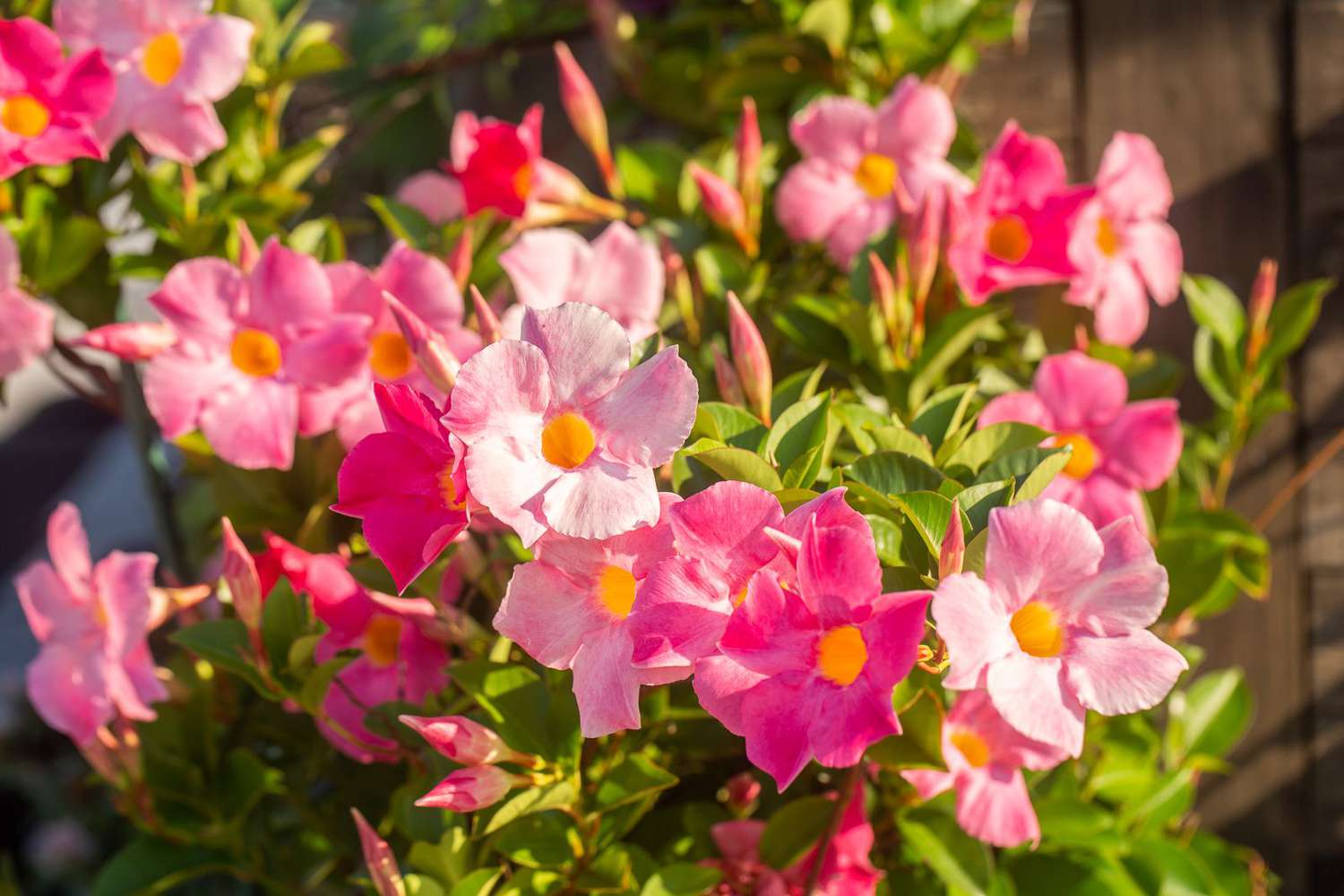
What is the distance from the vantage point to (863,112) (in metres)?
1.06

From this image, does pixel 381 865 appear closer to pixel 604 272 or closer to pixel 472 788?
pixel 472 788

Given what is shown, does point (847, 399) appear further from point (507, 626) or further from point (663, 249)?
point (507, 626)

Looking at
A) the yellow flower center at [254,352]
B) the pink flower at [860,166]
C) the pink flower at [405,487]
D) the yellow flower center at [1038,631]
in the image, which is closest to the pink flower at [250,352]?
the yellow flower center at [254,352]

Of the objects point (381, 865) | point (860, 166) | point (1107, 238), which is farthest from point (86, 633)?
point (1107, 238)

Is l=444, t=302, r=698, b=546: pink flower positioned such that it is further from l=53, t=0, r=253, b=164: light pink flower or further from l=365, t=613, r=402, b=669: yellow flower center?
l=53, t=0, r=253, b=164: light pink flower

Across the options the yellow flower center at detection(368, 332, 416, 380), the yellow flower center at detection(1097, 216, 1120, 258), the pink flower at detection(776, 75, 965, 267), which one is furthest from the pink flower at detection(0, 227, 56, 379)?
the yellow flower center at detection(1097, 216, 1120, 258)

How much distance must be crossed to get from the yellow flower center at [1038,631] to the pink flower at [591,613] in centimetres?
18

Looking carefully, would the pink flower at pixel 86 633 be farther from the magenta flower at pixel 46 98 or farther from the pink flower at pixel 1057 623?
A: the pink flower at pixel 1057 623

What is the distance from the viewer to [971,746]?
802 mm

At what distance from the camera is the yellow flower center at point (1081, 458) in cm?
90

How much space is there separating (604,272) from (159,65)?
0.41 m

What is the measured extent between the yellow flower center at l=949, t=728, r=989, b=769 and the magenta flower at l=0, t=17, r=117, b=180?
0.77 metres

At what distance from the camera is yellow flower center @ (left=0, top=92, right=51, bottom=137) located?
35.2 inches

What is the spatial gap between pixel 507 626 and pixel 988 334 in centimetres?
65
